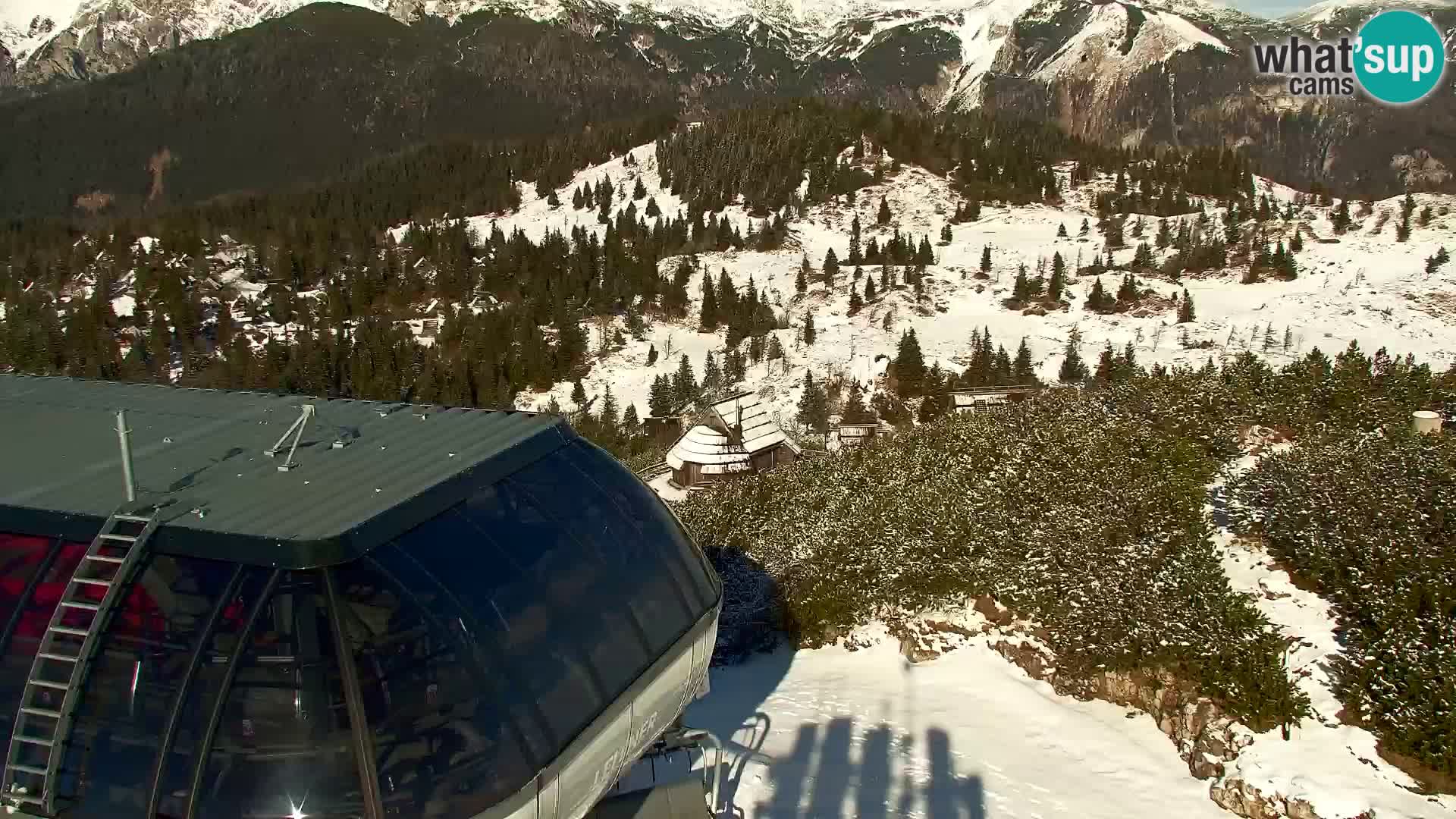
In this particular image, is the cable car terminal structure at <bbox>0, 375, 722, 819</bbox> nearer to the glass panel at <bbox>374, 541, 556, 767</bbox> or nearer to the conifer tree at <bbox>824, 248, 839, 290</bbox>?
the glass panel at <bbox>374, 541, 556, 767</bbox>

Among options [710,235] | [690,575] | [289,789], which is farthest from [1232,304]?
[289,789]

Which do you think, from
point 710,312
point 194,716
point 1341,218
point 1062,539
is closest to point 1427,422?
point 1062,539

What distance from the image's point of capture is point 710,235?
7512cm

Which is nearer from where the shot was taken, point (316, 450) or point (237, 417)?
point (316, 450)

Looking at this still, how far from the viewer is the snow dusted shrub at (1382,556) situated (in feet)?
32.9

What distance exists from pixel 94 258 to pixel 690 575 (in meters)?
94.1

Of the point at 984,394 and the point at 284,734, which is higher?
the point at 284,734

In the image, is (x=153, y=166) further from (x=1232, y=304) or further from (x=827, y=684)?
(x=827, y=684)

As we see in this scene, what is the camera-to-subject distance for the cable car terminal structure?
448 cm

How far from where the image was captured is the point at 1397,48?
7300 centimetres

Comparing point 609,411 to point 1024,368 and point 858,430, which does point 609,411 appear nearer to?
point 858,430

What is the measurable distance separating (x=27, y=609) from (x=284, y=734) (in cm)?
177

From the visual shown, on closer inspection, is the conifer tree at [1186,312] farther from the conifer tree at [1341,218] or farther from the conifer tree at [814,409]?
the conifer tree at [814,409]

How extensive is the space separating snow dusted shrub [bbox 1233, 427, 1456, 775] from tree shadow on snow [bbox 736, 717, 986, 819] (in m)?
4.91
